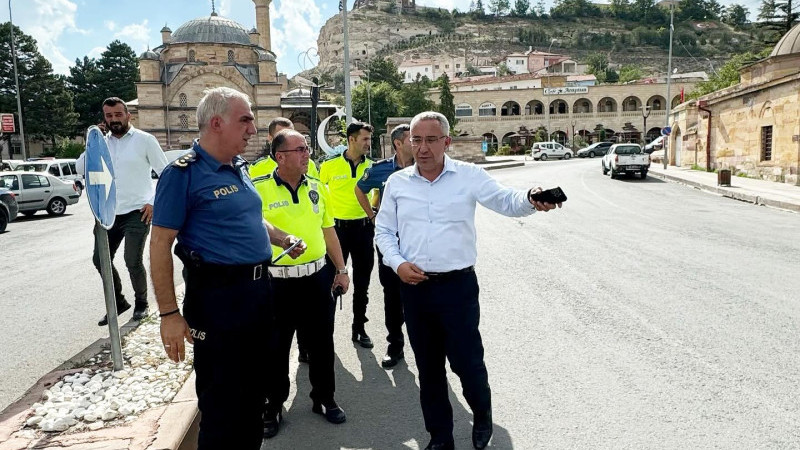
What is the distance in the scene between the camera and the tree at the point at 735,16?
5969 inches

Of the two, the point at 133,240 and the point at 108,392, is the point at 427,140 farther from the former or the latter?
the point at 133,240

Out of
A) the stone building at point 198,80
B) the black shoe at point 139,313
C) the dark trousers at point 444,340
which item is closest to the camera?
the dark trousers at point 444,340

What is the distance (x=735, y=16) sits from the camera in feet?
502

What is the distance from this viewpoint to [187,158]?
2660 millimetres

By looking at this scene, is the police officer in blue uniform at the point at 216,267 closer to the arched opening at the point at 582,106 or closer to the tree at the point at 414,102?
the tree at the point at 414,102

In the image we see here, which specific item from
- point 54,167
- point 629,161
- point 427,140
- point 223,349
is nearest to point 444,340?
point 427,140

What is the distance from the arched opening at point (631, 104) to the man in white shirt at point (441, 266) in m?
84.2

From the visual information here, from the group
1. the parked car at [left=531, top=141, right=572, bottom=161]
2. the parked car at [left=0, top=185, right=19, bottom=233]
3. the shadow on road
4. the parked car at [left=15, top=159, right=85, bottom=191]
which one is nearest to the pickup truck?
A: the parked car at [left=0, top=185, right=19, bottom=233]

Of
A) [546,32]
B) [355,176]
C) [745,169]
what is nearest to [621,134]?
[745,169]

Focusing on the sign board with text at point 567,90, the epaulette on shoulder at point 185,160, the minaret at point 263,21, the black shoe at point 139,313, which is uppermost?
the minaret at point 263,21

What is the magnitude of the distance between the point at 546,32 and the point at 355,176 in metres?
167

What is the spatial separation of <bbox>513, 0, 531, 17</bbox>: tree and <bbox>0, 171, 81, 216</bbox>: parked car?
17173 centimetres

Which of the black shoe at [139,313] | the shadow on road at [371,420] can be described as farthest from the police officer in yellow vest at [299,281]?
the black shoe at [139,313]

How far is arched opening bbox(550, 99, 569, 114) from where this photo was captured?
3196 inches
